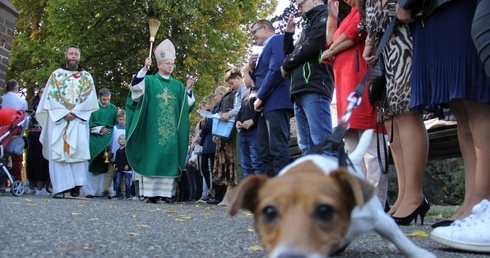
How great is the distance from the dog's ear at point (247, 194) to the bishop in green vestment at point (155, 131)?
23.9 ft

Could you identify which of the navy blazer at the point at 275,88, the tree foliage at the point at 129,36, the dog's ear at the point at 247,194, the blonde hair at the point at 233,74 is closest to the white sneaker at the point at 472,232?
the dog's ear at the point at 247,194

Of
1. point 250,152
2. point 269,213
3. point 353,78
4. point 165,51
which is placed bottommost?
point 269,213

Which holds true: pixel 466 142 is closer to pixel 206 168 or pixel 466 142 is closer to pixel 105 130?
pixel 206 168

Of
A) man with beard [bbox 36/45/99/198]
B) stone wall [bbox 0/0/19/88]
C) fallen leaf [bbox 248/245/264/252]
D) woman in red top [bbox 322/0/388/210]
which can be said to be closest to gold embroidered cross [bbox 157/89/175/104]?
man with beard [bbox 36/45/99/198]

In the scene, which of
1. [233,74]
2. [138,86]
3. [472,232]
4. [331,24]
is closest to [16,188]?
[138,86]

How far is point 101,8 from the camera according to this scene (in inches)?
823

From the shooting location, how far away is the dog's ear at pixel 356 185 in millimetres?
1865

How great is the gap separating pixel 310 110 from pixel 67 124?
238 inches

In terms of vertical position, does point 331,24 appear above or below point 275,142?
above

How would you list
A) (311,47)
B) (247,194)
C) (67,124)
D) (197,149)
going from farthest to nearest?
(197,149) → (67,124) → (311,47) → (247,194)

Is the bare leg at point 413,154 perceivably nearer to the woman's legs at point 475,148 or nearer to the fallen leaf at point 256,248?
the woman's legs at point 475,148

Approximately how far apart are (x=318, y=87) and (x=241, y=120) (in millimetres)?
2669

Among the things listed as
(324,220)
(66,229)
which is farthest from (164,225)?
(324,220)

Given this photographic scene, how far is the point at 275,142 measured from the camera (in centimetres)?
638
